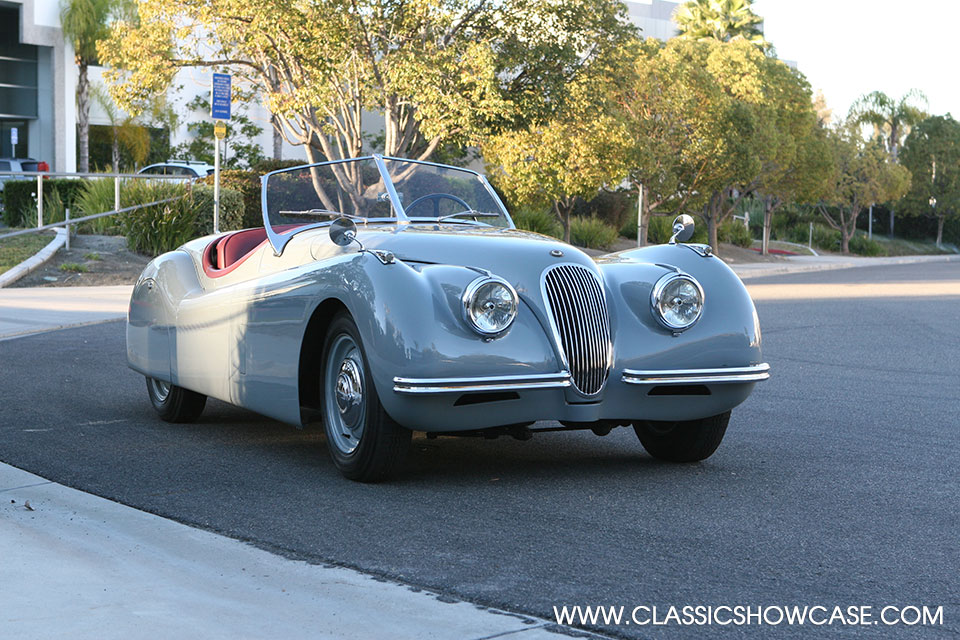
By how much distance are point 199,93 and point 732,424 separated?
4402 cm

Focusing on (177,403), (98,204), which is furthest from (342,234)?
(98,204)

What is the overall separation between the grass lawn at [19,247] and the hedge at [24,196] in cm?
145

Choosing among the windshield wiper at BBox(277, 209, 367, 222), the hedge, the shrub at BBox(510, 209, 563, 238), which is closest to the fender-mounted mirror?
the windshield wiper at BBox(277, 209, 367, 222)

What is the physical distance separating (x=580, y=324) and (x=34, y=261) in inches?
649

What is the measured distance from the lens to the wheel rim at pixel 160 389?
25.5 feet

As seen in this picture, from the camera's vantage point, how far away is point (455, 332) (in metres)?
5.40

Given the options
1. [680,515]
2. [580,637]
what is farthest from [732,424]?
[580,637]

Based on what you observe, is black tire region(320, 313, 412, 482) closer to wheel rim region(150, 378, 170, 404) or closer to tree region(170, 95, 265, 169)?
wheel rim region(150, 378, 170, 404)


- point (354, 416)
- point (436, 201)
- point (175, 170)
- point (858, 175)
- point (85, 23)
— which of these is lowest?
point (354, 416)

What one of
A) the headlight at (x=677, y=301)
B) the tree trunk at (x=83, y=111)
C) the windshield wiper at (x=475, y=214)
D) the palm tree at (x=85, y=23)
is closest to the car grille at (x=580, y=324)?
the headlight at (x=677, y=301)

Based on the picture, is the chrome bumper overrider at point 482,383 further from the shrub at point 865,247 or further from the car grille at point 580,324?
the shrub at point 865,247

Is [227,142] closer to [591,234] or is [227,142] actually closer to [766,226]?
[591,234]

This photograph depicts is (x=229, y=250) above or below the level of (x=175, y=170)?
below

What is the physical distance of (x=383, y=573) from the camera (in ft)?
13.9
